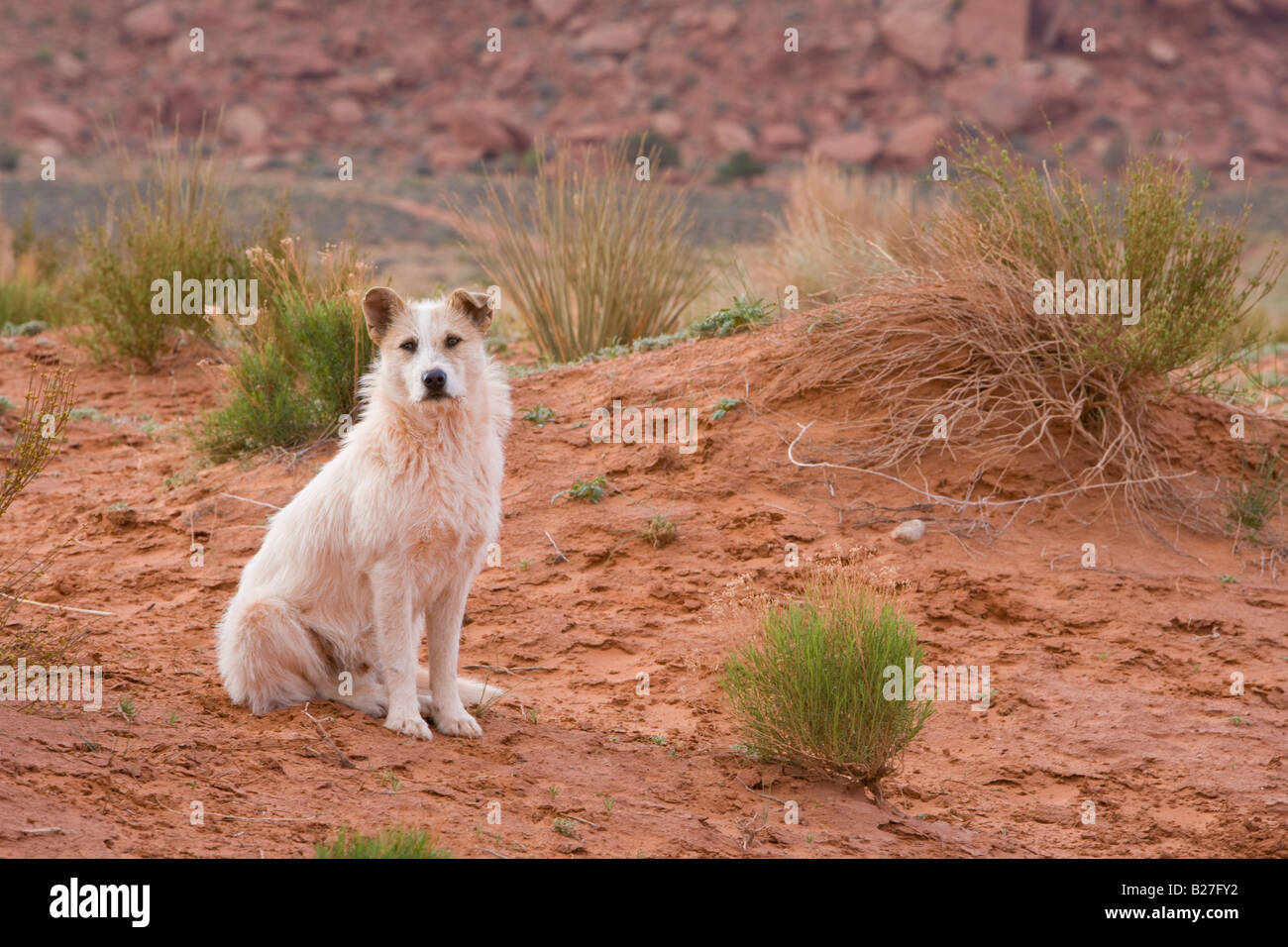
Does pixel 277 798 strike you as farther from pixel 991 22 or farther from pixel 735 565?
pixel 991 22

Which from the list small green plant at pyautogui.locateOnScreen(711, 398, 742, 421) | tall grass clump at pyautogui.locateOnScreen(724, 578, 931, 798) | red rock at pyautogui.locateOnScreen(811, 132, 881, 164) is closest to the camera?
tall grass clump at pyautogui.locateOnScreen(724, 578, 931, 798)

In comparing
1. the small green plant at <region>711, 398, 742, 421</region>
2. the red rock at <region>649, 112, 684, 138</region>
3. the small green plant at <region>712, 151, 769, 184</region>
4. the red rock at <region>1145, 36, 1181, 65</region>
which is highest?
the red rock at <region>1145, 36, 1181, 65</region>

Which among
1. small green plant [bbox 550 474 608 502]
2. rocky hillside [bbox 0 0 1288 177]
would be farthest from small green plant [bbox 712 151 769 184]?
small green plant [bbox 550 474 608 502]

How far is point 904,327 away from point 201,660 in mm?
4822

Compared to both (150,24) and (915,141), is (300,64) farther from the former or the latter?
(915,141)

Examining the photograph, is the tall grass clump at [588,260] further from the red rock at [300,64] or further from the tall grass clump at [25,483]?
the red rock at [300,64]

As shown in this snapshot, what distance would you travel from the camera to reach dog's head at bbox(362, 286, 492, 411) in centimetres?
518

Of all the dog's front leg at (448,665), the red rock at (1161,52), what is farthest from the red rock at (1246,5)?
the dog's front leg at (448,665)

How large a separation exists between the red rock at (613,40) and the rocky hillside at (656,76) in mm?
65

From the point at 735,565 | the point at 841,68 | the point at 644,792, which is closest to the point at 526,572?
the point at 735,565

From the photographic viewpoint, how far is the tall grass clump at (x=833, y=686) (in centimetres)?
529

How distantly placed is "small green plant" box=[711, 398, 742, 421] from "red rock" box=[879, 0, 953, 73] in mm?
39108

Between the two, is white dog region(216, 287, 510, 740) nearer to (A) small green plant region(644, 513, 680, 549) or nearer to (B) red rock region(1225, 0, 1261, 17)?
(A) small green plant region(644, 513, 680, 549)

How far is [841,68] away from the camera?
45812mm
